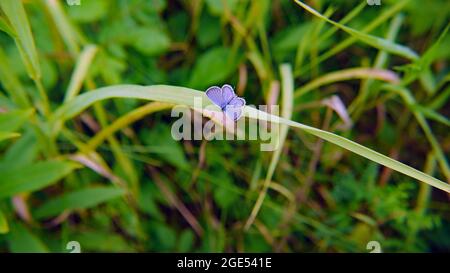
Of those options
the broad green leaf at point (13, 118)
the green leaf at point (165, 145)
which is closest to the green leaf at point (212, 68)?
the green leaf at point (165, 145)

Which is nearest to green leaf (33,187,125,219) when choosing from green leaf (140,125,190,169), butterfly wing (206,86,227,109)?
green leaf (140,125,190,169)

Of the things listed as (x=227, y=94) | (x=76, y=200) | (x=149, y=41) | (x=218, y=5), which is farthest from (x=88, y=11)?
(x=227, y=94)

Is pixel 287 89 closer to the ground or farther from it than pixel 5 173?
farther from it

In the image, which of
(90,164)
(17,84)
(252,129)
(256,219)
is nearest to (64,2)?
(17,84)

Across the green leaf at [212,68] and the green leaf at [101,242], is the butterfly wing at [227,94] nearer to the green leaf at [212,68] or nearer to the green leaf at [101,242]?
the green leaf at [212,68]

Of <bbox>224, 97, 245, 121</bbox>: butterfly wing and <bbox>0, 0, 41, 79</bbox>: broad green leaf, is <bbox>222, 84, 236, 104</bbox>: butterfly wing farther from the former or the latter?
<bbox>0, 0, 41, 79</bbox>: broad green leaf

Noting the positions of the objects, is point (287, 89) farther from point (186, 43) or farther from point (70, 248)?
point (70, 248)
